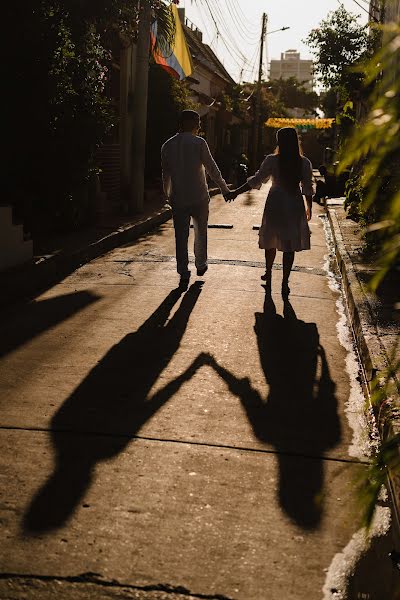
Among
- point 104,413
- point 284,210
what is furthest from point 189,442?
point 284,210

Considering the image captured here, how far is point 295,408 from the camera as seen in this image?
4.82m

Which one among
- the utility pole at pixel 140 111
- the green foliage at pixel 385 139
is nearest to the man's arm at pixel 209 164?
the utility pole at pixel 140 111

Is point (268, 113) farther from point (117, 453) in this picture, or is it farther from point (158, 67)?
point (117, 453)

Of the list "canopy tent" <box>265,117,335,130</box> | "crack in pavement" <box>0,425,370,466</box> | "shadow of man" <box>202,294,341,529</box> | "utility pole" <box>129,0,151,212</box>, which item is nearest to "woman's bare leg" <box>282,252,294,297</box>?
"shadow of man" <box>202,294,341,529</box>

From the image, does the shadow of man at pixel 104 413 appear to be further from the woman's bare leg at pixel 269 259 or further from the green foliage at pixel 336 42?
the green foliage at pixel 336 42

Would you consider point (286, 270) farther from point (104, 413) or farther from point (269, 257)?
point (104, 413)

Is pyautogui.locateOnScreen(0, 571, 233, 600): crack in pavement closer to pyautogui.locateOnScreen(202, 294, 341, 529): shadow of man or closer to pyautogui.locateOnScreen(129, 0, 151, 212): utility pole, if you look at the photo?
pyautogui.locateOnScreen(202, 294, 341, 529): shadow of man

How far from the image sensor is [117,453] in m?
3.96

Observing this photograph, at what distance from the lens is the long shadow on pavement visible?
249 inches

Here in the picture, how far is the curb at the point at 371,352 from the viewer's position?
3.44m

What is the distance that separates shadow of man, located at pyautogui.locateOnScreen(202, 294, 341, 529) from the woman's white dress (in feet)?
5.13

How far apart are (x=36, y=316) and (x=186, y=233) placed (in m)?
2.35

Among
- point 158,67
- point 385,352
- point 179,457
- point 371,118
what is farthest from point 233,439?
point 158,67

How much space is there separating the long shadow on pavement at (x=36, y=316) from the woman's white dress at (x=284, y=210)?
195 centimetres
